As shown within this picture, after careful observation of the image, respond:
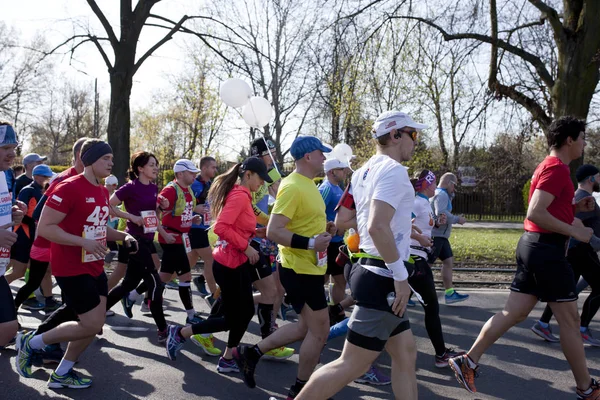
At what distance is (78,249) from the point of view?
4434 mm

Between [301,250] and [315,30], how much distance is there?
5.97 metres

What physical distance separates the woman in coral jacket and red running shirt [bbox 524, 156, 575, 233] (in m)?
2.28

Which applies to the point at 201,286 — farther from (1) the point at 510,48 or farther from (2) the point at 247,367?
(1) the point at 510,48

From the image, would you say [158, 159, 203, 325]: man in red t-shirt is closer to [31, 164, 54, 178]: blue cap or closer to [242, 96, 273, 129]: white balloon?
[31, 164, 54, 178]: blue cap

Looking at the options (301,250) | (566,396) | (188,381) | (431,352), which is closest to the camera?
(301,250)

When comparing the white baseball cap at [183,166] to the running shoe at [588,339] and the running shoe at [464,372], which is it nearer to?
the running shoe at [464,372]

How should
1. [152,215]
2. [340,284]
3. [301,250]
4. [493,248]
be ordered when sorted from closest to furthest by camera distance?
1. [301,250]
2. [152,215]
3. [340,284]
4. [493,248]

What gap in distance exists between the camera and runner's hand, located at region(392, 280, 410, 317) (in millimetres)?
3180

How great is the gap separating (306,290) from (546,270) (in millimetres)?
1829

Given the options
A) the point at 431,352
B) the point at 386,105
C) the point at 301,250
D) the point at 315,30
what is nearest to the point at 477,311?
the point at 431,352

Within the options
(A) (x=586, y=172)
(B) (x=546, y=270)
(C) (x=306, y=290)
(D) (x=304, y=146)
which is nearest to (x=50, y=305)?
(C) (x=306, y=290)

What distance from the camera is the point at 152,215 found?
6.40m

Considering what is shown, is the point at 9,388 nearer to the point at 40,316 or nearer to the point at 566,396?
the point at 40,316

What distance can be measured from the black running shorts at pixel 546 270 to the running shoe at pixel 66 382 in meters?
3.58
